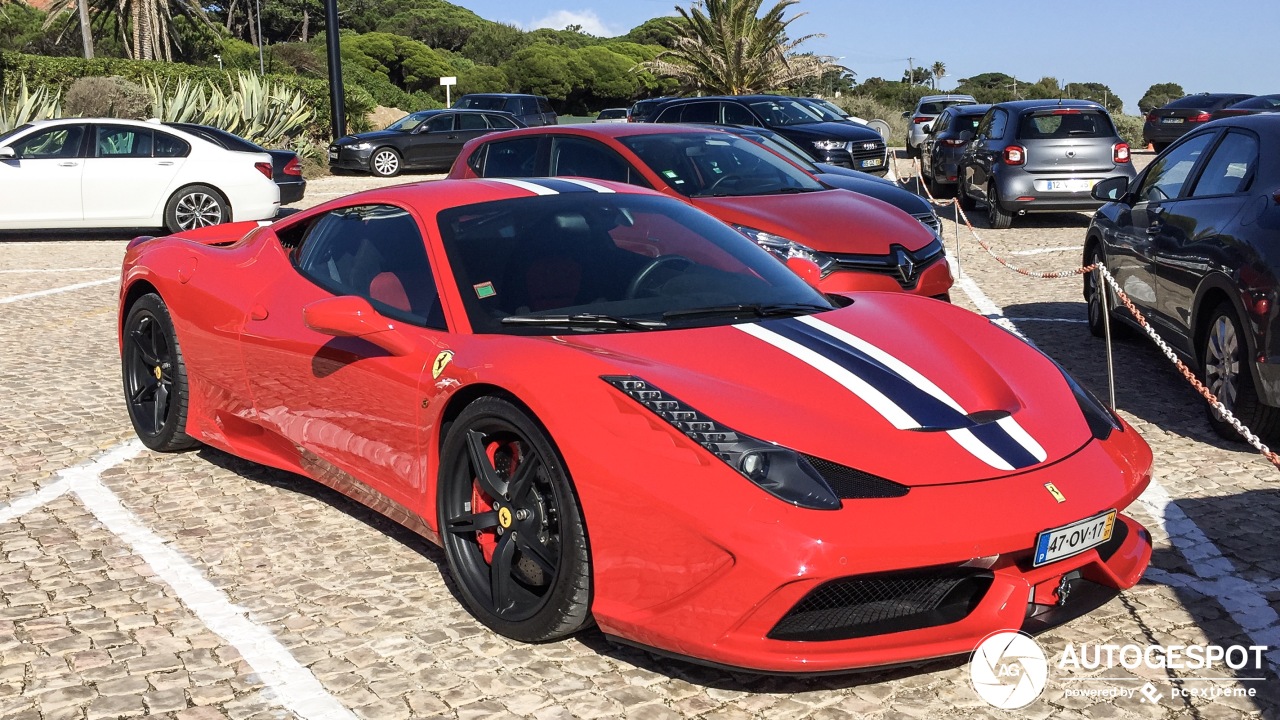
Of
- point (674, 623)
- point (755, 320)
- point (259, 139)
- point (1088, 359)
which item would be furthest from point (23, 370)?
point (259, 139)

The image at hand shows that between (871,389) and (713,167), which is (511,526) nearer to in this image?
(871,389)

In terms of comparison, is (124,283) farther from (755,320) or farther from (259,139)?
(259,139)

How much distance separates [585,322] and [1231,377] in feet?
11.6

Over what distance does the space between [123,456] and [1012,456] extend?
429 cm

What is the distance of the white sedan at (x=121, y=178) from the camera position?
15.1 metres

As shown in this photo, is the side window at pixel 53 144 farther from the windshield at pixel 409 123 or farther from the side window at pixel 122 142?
the windshield at pixel 409 123

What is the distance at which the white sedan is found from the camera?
1511 centimetres

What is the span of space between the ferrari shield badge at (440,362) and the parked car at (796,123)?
44.2 ft

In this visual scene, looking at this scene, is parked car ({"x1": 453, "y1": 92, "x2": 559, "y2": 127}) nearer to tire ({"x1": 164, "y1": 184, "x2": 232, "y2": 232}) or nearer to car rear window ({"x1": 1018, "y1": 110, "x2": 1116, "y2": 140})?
tire ({"x1": 164, "y1": 184, "x2": 232, "y2": 232})

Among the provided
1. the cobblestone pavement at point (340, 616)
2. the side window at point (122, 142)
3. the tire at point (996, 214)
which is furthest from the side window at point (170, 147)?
the tire at point (996, 214)

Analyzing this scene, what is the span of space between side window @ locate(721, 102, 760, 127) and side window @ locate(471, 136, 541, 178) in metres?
8.71

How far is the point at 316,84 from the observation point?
29.7m

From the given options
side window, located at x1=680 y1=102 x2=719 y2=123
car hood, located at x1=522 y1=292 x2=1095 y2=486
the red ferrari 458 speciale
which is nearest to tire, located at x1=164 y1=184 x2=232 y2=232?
side window, located at x1=680 y1=102 x2=719 y2=123

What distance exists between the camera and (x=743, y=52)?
127 feet
